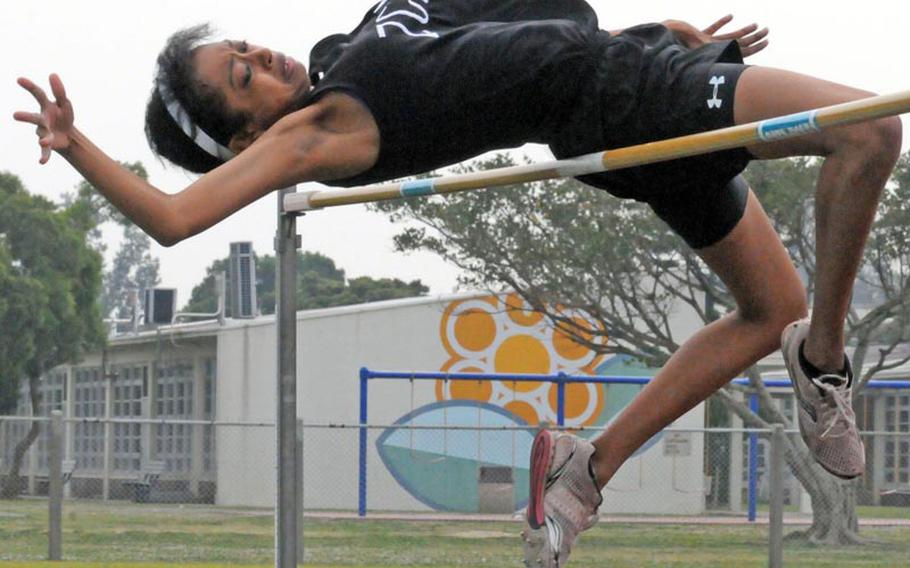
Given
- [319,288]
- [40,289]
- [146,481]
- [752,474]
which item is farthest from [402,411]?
[319,288]

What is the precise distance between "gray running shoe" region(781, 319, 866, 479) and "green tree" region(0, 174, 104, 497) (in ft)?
79.3

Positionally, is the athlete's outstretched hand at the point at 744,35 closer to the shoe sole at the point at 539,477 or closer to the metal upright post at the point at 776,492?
A: the shoe sole at the point at 539,477

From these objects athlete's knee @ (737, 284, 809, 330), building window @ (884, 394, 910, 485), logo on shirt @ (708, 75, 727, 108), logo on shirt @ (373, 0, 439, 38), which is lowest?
building window @ (884, 394, 910, 485)

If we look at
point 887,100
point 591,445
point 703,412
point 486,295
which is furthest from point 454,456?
point 887,100

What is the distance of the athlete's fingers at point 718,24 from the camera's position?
3.82 m

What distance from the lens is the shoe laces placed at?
345cm

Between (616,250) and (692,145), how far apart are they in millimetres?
15353

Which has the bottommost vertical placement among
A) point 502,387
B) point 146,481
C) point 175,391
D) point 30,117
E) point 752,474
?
point 146,481

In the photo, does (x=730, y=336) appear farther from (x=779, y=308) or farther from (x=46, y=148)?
(x=46, y=148)

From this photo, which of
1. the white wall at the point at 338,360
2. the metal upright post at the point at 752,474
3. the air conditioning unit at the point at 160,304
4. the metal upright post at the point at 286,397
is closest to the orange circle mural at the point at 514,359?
the white wall at the point at 338,360

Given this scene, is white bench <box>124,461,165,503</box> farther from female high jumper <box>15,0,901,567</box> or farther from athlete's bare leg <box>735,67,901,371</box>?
athlete's bare leg <box>735,67,901,371</box>

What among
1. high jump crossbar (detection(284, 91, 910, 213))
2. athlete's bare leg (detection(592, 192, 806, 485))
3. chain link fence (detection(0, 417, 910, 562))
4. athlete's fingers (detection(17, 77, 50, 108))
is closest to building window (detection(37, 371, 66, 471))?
chain link fence (detection(0, 417, 910, 562))

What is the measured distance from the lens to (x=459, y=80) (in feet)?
10.7

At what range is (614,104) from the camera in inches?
128
